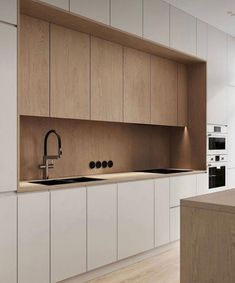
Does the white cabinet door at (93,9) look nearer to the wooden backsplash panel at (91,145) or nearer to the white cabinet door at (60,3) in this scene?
the white cabinet door at (60,3)

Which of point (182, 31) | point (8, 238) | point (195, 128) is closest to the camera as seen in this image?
point (8, 238)

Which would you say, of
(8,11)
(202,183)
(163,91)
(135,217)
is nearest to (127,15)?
(163,91)

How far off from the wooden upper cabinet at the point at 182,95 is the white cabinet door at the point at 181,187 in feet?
2.63

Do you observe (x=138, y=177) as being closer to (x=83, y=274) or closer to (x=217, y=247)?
(x=83, y=274)

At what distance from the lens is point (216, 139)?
5.01 metres

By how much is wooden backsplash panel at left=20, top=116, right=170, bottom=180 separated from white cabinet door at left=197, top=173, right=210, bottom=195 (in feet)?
1.99

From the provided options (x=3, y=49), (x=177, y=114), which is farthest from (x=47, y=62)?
(x=177, y=114)

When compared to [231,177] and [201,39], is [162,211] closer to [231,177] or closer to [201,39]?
[231,177]

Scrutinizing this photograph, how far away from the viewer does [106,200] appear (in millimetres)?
3352

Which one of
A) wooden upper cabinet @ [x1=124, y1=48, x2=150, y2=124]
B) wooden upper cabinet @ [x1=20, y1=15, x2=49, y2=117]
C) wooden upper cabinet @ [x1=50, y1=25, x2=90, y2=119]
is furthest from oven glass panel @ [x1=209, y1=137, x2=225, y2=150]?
wooden upper cabinet @ [x1=20, y1=15, x2=49, y2=117]

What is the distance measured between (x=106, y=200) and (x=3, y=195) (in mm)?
1082

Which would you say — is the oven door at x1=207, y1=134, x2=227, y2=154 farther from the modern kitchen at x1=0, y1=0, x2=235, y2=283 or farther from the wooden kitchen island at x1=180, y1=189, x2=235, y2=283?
the wooden kitchen island at x1=180, y1=189, x2=235, y2=283

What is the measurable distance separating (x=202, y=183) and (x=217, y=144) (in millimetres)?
646

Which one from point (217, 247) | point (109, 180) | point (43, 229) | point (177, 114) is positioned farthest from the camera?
point (177, 114)
